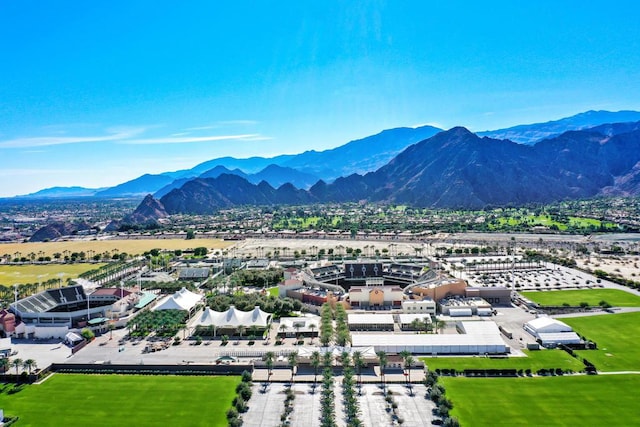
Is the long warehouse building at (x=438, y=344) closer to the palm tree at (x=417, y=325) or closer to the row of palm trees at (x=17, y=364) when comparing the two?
the palm tree at (x=417, y=325)

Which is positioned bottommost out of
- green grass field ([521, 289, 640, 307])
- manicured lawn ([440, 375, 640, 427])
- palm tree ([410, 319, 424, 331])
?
manicured lawn ([440, 375, 640, 427])

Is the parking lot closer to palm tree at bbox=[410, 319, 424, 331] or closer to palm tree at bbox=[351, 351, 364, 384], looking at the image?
palm tree at bbox=[351, 351, 364, 384]

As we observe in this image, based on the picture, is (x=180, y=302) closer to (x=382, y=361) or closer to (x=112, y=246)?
(x=382, y=361)

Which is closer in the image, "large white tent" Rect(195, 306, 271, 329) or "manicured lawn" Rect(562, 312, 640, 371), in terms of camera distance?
"manicured lawn" Rect(562, 312, 640, 371)

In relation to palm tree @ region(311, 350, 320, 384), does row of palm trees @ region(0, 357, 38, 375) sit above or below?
above

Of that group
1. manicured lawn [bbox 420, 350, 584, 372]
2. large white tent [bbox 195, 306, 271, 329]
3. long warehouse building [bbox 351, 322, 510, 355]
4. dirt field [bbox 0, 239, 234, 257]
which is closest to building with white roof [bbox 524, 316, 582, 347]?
manicured lawn [bbox 420, 350, 584, 372]
